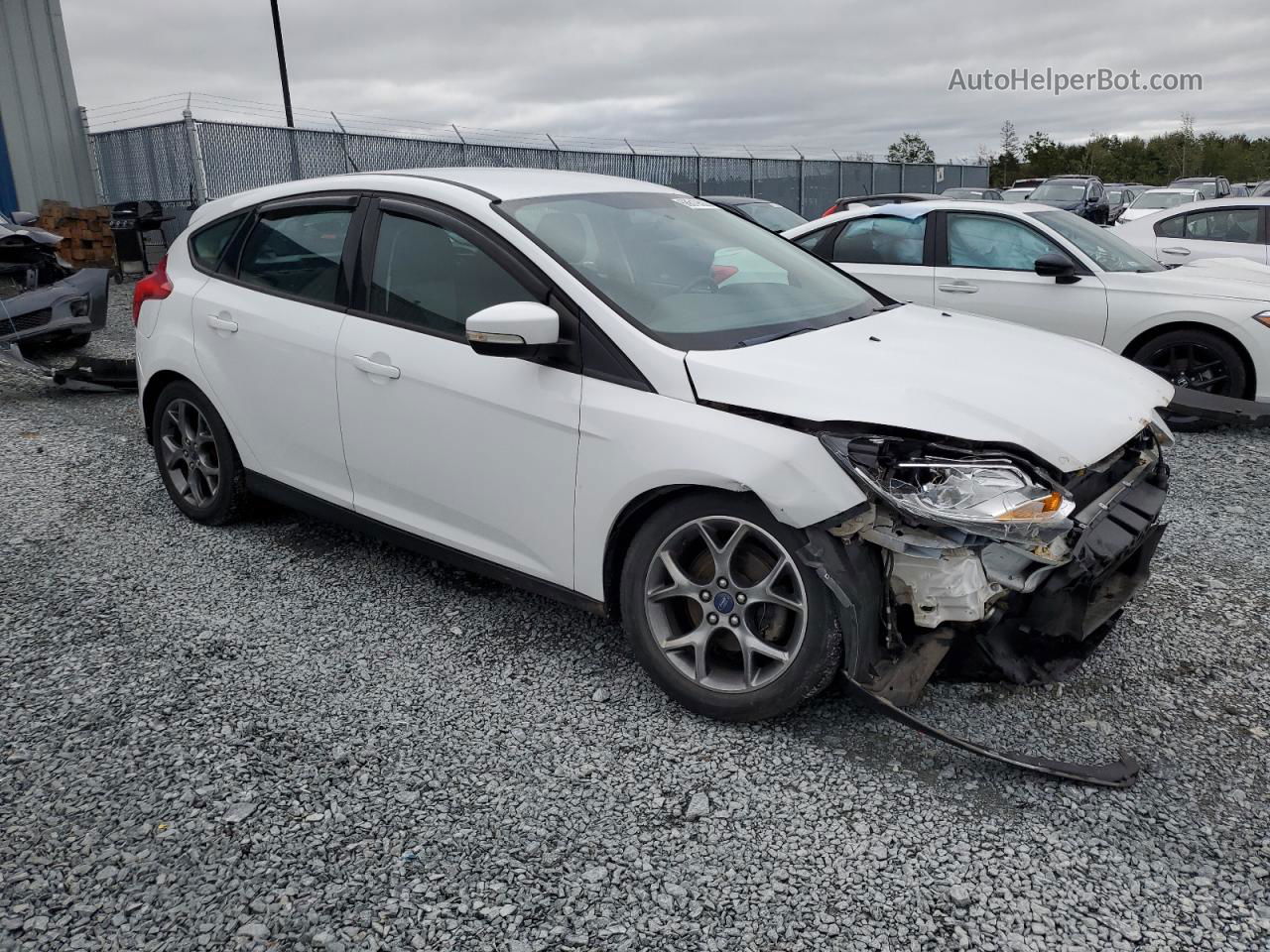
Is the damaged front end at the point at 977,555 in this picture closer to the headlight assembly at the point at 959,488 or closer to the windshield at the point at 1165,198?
the headlight assembly at the point at 959,488

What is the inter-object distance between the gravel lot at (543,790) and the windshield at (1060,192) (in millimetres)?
19783

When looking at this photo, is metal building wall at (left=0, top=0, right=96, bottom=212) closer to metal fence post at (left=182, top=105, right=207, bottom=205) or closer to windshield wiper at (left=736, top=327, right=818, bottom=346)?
metal fence post at (left=182, top=105, right=207, bottom=205)

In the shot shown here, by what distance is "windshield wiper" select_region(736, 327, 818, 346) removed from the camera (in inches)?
123

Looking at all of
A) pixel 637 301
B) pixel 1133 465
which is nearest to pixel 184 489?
pixel 637 301

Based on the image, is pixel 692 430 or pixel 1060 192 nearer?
pixel 692 430

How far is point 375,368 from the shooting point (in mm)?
3617

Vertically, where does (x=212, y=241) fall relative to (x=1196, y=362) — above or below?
above

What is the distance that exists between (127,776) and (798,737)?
198 centimetres

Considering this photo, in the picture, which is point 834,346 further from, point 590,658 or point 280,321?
point 280,321

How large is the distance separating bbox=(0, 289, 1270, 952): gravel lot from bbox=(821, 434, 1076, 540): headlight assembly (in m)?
0.77

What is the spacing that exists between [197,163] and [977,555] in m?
17.3

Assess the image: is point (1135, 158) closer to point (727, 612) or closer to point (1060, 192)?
point (1060, 192)

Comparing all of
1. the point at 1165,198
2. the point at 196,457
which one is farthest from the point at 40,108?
the point at 1165,198

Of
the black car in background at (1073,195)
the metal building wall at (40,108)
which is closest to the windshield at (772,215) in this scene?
the black car in background at (1073,195)
